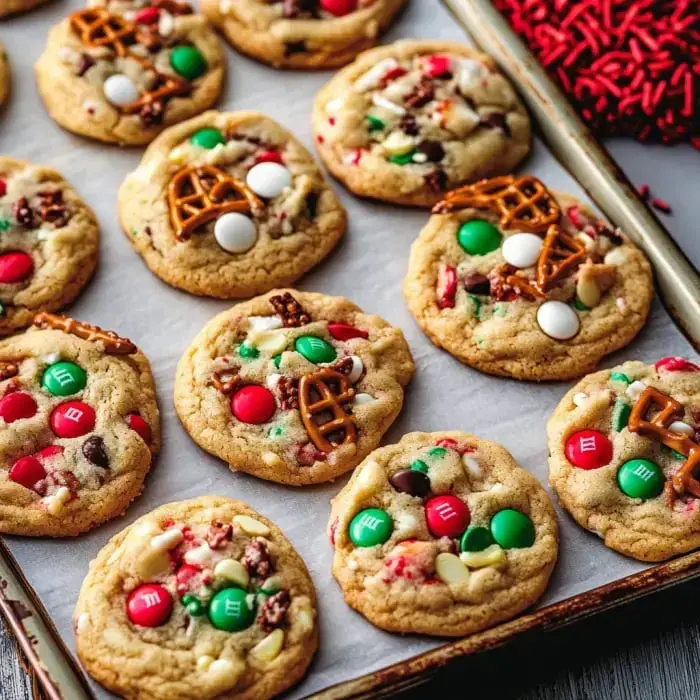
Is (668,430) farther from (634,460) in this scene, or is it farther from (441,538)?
(441,538)

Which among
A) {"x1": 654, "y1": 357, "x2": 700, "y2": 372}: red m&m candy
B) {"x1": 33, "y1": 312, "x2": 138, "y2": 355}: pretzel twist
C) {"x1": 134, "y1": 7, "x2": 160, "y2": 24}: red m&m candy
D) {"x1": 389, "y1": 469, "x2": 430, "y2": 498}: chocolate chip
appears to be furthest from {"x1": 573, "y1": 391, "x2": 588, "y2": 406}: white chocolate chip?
{"x1": 134, "y1": 7, "x2": 160, "y2": 24}: red m&m candy

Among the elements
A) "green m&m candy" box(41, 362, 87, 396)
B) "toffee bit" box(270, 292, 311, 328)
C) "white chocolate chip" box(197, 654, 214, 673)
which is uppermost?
"toffee bit" box(270, 292, 311, 328)

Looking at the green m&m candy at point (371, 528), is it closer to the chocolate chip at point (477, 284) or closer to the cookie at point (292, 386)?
the cookie at point (292, 386)

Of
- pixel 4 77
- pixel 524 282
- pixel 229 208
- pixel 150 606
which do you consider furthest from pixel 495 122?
pixel 150 606

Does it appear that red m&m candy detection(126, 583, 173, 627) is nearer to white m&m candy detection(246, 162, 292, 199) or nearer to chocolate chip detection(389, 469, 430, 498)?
chocolate chip detection(389, 469, 430, 498)

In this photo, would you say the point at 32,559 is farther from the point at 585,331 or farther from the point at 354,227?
the point at 585,331

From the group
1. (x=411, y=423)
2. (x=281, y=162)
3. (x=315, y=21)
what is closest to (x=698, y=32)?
(x=315, y=21)
